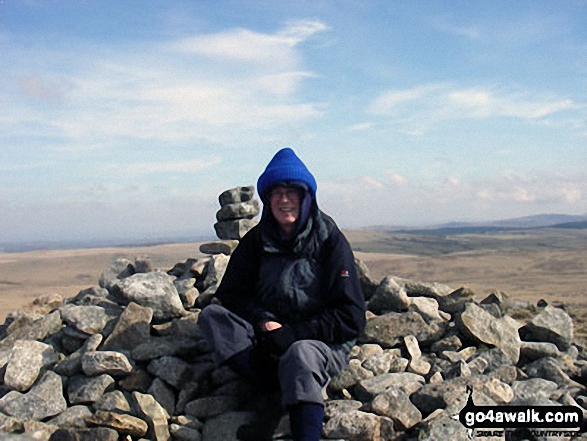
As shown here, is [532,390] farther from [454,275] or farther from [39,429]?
[454,275]

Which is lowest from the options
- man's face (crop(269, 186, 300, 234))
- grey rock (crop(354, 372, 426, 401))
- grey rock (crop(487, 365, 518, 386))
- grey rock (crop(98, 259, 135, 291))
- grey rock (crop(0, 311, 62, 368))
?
grey rock (crop(487, 365, 518, 386))

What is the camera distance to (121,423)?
6430mm

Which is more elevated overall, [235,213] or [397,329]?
[235,213]

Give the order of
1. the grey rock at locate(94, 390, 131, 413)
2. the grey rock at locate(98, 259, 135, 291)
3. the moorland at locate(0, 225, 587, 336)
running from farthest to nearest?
the moorland at locate(0, 225, 587, 336)
the grey rock at locate(98, 259, 135, 291)
the grey rock at locate(94, 390, 131, 413)

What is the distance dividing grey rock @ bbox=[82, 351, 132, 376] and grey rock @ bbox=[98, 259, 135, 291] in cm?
534

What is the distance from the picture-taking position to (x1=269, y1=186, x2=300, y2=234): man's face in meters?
6.89

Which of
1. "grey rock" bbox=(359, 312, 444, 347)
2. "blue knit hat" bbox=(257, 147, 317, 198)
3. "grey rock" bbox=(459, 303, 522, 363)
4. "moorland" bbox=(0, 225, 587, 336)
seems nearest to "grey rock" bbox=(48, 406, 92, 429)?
"blue knit hat" bbox=(257, 147, 317, 198)

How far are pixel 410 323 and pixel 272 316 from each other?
2.91 metres

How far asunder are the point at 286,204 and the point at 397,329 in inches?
121

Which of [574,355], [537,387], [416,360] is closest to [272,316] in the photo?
[416,360]

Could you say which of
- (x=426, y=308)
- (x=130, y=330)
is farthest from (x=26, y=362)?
(x=426, y=308)

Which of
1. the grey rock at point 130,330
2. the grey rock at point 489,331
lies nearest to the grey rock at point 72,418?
the grey rock at point 130,330

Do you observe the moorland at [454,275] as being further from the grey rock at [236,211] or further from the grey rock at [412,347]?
the grey rock at [412,347]

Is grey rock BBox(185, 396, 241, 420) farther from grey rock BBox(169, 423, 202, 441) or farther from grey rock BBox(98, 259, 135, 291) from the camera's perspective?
grey rock BBox(98, 259, 135, 291)
